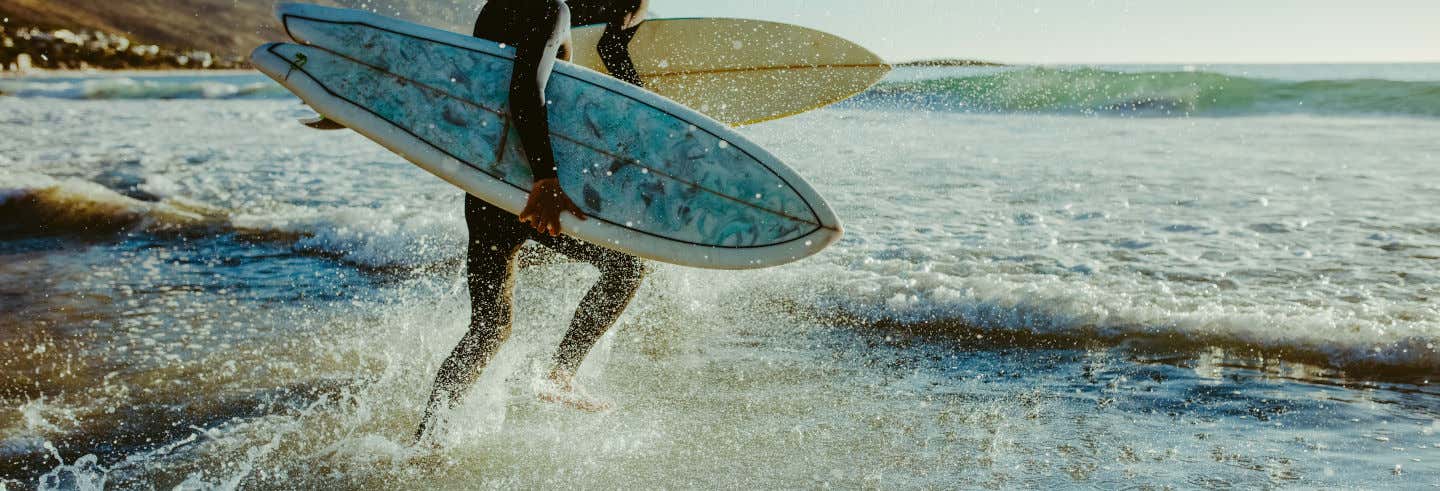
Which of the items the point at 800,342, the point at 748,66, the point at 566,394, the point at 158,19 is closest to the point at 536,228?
the point at 566,394

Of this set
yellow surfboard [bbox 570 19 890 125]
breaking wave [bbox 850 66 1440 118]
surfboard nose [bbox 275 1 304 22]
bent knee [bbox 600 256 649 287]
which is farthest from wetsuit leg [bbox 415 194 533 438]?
breaking wave [bbox 850 66 1440 118]

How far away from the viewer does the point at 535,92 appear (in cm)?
253

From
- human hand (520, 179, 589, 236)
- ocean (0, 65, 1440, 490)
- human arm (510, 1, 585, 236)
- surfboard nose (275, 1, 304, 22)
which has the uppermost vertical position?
surfboard nose (275, 1, 304, 22)

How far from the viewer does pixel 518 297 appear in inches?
192

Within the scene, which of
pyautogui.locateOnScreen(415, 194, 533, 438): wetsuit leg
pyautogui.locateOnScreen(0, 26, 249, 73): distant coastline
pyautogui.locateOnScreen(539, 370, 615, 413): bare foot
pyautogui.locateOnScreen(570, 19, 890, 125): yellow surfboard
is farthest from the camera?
pyautogui.locateOnScreen(0, 26, 249, 73): distant coastline

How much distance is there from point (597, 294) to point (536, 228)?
498 millimetres

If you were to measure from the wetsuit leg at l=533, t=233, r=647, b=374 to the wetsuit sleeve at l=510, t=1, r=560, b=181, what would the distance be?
0.39 metres

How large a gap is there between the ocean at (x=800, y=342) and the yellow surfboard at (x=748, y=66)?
100 cm

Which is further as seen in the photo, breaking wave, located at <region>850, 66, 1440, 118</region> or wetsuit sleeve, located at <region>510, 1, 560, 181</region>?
Result: breaking wave, located at <region>850, 66, 1440, 118</region>

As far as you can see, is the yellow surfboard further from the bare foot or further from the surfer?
the bare foot

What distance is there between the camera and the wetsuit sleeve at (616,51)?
315 centimetres

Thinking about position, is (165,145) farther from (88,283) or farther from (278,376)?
(278,376)

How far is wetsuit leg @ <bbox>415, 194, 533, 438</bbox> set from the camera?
106 inches

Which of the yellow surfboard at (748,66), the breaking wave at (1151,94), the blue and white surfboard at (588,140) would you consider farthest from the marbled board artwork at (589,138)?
the breaking wave at (1151,94)
